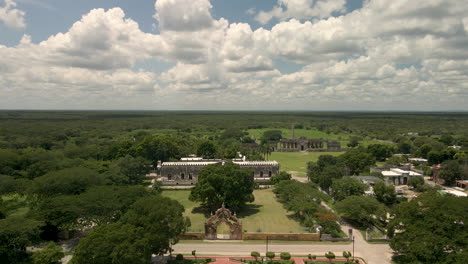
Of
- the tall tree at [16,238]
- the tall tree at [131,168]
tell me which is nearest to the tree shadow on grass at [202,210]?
the tall tree at [131,168]

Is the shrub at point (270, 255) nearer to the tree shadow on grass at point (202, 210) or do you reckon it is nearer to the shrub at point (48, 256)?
the tree shadow on grass at point (202, 210)

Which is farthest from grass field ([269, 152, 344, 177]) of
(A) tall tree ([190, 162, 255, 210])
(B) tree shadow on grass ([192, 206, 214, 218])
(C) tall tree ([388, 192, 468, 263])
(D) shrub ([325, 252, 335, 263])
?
(D) shrub ([325, 252, 335, 263])

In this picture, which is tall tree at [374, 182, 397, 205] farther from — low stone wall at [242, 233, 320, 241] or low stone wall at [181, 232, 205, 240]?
low stone wall at [181, 232, 205, 240]

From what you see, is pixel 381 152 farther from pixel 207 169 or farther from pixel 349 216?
pixel 207 169

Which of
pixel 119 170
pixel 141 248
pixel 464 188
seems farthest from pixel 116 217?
pixel 464 188

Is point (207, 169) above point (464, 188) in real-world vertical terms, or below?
above

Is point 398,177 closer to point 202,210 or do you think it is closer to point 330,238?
point 330,238
